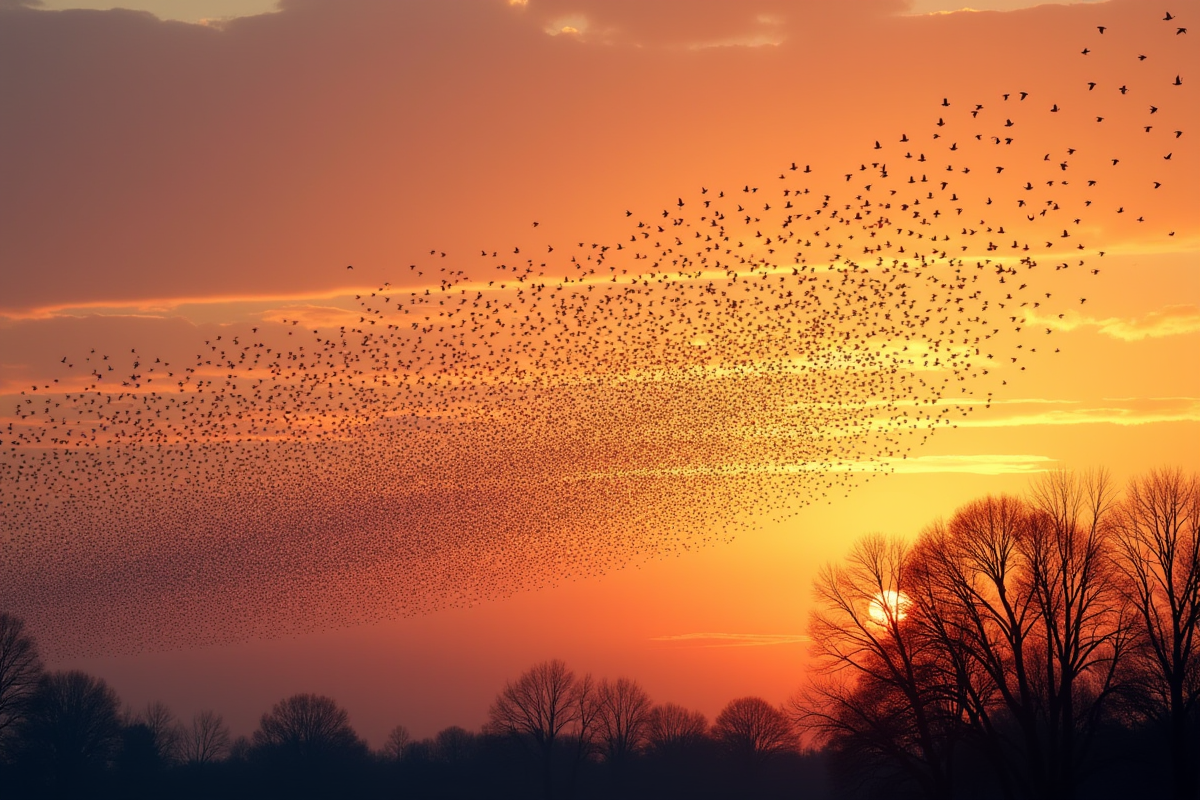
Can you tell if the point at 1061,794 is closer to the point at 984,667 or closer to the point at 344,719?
the point at 984,667

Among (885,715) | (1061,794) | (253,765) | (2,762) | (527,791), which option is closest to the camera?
(1061,794)

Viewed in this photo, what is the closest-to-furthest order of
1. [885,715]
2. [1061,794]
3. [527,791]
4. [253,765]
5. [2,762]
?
[1061,794] → [885,715] → [2,762] → [527,791] → [253,765]

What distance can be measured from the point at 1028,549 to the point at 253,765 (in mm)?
107678

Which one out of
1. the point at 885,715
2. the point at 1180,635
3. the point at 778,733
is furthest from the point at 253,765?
the point at 1180,635

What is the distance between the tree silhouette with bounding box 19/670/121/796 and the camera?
336 ft

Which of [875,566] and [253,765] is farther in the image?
[253,765]

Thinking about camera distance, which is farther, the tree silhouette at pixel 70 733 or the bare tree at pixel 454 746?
the bare tree at pixel 454 746

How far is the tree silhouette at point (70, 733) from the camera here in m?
102

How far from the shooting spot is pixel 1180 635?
4516 centimetres

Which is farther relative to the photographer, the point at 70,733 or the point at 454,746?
the point at 454,746

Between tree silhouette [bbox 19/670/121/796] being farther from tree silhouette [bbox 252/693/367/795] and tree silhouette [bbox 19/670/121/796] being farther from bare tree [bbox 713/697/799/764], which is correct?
bare tree [bbox 713/697/799/764]

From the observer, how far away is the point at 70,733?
348 ft

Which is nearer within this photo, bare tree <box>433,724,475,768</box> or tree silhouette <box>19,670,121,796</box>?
tree silhouette <box>19,670,121,796</box>

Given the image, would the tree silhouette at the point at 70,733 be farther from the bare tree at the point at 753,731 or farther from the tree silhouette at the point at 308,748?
the bare tree at the point at 753,731
